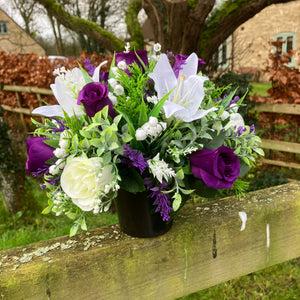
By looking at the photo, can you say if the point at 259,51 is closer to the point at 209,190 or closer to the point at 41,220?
the point at 41,220

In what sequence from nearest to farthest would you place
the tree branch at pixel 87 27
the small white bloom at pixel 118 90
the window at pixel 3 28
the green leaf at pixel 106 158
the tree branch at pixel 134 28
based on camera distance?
the green leaf at pixel 106 158 < the small white bloom at pixel 118 90 < the tree branch at pixel 134 28 < the tree branch at pixel 87 27 < the window at pixel 3 28

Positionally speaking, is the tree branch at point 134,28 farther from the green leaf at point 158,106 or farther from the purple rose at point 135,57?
the green leaf at point 158,106

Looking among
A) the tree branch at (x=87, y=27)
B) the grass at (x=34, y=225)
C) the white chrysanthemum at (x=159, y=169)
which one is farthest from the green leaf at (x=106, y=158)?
the tree branch at (x=87, y=27)

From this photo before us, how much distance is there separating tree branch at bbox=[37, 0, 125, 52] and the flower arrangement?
3.49 m

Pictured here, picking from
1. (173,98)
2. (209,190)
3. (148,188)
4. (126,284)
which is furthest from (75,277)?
(173,98)

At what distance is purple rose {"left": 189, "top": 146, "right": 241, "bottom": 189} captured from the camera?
3.16 feet

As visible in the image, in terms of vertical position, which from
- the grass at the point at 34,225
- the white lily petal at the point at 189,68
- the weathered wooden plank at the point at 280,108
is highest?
the white lily petal at the point at 189,68

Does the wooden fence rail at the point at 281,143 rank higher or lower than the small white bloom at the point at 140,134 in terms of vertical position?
lower

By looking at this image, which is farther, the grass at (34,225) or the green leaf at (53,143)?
the grass at (34,225)

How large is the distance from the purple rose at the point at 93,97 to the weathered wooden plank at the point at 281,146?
3.21m

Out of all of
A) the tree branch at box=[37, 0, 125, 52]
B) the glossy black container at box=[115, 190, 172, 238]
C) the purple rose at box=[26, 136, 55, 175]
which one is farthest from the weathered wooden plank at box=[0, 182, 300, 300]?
the tree branch at box=[37, 0, 125, 52]

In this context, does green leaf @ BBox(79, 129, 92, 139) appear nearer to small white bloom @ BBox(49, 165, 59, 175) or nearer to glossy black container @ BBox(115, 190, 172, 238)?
small white bloom @ BBox(49, 165, 59, 175)

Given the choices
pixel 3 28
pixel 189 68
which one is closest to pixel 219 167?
pixel 189 68

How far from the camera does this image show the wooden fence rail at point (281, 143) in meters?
3.62
